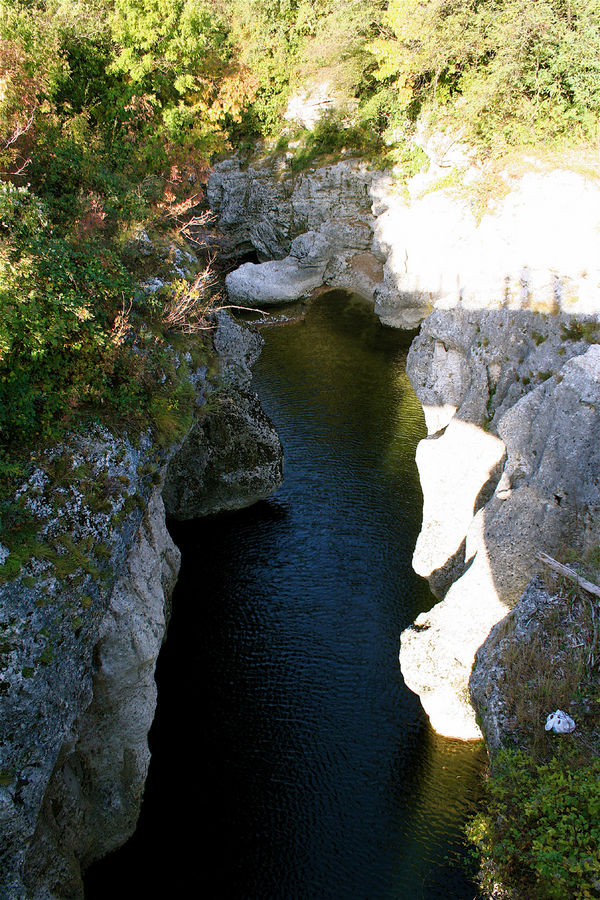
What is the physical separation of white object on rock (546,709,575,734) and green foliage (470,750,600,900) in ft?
1.27

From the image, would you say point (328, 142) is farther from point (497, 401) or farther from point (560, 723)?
point (560, 723)

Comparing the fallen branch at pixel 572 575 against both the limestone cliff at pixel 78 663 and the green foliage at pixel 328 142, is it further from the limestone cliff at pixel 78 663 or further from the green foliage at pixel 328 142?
the green foliage at pixel 328 142

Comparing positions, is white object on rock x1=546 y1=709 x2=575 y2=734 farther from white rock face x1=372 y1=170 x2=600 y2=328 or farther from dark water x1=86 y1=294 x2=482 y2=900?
white rock face x1=372 y1=170 x2=600 y2=328

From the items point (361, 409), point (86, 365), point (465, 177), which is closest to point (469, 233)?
point (465, 177)

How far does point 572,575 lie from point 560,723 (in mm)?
2496

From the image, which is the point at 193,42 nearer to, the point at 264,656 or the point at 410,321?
the point at 410,321

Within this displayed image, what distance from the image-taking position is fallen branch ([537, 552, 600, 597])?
9675 millimetres

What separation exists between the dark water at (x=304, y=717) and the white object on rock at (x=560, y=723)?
16.9ft

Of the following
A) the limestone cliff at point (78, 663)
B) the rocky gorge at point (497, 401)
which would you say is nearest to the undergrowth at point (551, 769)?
the rocky gorge at point (497, 401)

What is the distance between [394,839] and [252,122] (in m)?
45.7

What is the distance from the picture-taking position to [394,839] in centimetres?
1242

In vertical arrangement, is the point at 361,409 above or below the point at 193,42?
below

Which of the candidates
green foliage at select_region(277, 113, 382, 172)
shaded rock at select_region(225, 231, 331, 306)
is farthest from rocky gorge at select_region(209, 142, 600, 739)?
shaded rock at select_region(225, 231, 331, 306)

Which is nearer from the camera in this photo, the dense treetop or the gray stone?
the dense treetop
